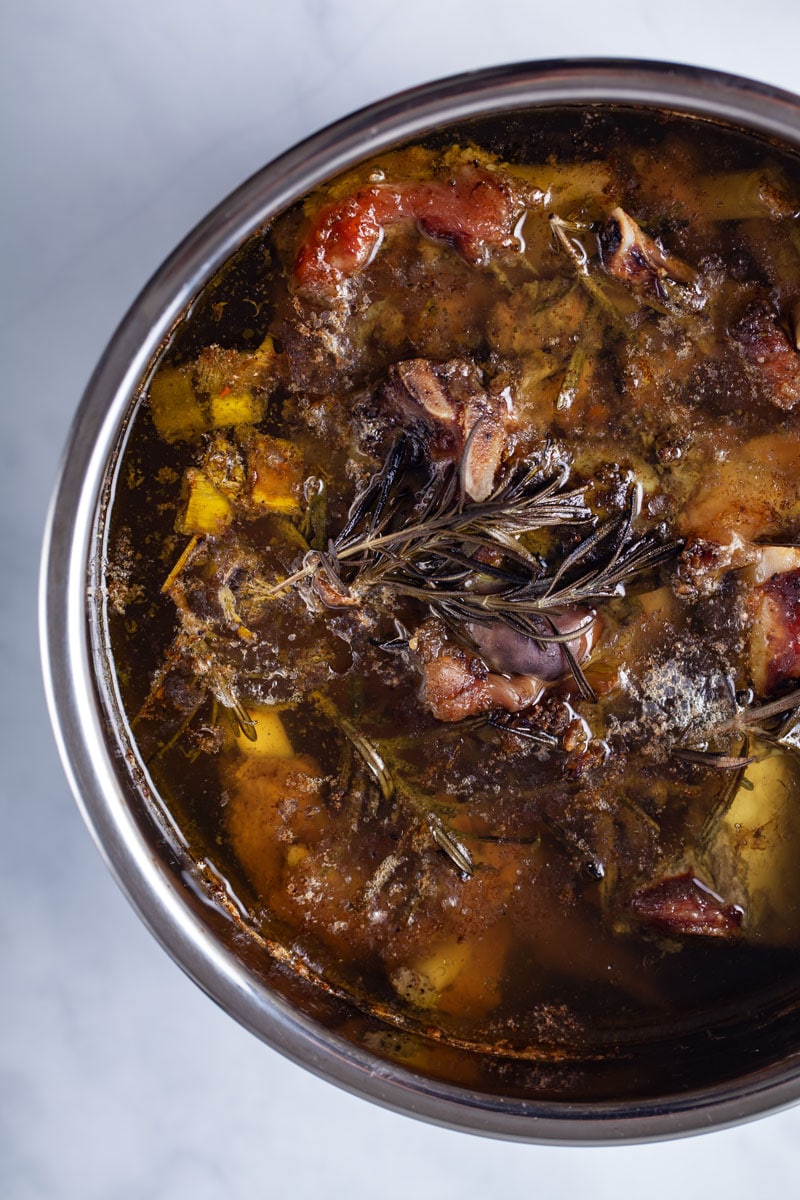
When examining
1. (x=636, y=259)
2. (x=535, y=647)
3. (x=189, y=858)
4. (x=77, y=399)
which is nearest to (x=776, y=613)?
(x=535, y=647)

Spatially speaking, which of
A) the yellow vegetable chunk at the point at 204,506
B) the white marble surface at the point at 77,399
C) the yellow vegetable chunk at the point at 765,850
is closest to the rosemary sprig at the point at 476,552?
the yellow vegetable chunk at the point at 204,506

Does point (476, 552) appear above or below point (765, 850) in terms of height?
above

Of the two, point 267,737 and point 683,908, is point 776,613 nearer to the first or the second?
point 683,908

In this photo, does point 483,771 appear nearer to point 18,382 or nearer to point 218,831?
point 218,831

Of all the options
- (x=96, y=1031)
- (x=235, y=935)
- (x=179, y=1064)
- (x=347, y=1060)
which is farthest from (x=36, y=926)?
(x=347, y=1060)

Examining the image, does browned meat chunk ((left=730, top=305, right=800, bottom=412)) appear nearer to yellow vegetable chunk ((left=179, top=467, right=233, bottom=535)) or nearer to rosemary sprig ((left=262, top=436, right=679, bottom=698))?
rosemary sprig ((left=262, top=436, right=679, bottom=698))

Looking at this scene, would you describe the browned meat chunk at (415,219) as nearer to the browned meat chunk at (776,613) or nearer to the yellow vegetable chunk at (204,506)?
the yellow vegetable chunk at (204,506)

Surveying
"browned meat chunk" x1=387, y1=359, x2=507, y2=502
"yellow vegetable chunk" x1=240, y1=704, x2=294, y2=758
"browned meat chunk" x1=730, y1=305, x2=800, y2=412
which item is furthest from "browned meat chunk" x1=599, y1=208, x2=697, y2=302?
"yellow vegetable chunk" x1=240, y1=704, x2=294, y2=758
